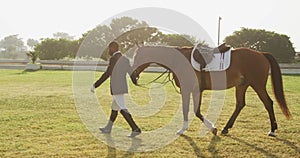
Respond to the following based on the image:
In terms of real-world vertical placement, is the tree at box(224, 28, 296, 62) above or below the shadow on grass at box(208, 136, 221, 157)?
above

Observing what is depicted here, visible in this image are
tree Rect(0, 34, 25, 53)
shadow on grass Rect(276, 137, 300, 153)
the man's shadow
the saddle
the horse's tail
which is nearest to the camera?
the man's shadow

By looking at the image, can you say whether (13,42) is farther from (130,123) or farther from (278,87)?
(278,87)

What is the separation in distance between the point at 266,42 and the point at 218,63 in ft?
120

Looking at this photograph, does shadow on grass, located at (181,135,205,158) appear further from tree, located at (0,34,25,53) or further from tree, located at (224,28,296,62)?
tree, located at (0,34,25,53)

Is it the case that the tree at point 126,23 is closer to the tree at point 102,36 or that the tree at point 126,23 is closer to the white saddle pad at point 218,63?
the tree at point 102,36

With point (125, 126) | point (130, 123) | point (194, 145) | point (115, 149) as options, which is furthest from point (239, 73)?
point (115, 149)

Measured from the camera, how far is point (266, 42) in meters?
41.5

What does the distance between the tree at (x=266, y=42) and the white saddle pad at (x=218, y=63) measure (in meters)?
34.9

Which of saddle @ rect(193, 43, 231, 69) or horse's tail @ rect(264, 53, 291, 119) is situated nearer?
saddle @ rect(193, 43, 231, 69)

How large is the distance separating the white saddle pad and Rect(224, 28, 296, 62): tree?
3491 cm

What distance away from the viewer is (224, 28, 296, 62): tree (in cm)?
4119

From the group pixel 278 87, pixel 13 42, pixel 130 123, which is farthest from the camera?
pixel 13 42

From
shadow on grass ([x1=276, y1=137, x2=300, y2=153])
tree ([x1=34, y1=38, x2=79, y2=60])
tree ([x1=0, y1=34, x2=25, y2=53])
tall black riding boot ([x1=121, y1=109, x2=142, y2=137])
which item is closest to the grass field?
shadow on grass ([x1=276, y1=137, x2=300, y2=153])

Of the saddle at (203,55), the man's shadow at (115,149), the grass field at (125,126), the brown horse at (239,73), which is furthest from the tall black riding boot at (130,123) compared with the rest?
the saddle at (203,55)
